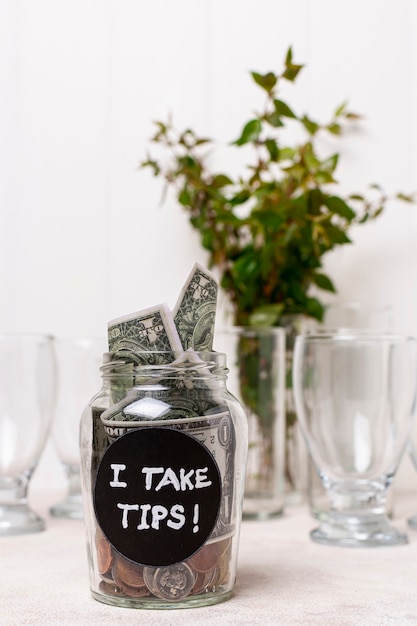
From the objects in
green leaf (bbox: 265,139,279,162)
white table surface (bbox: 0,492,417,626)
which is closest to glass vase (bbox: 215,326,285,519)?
white table surface (bbox: 0,492,417,626)

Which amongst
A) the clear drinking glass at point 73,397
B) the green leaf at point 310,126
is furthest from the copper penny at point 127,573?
the green leaf at point 310,126

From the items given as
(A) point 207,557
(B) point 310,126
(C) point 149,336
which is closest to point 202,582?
(A) point 207,557

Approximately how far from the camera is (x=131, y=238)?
128 centimetres

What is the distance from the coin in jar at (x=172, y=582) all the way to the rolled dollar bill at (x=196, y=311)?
0.53 feet

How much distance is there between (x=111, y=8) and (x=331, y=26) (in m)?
0.34

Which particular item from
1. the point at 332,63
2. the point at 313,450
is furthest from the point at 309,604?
the point at 332,63

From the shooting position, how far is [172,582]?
607 millimetres

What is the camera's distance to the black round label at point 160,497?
0.60m

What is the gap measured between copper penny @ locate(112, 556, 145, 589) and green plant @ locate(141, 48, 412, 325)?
567 millimetres

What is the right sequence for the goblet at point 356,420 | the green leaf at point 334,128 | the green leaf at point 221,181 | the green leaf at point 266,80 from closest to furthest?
the goblet at point 356,420 → the green leaf at point 266,80 → the green leaf at point 221,181 → the green leaf at point 334,128

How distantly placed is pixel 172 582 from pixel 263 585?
0.37ft

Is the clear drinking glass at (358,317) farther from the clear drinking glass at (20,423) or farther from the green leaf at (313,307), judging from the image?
the clear drinking glass at (20,423)

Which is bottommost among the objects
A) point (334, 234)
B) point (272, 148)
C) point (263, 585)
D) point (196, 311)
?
point (263, 585)

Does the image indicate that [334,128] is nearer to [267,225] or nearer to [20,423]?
[267,225]
